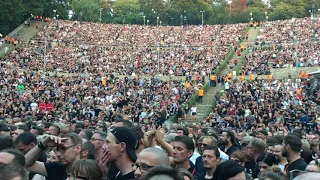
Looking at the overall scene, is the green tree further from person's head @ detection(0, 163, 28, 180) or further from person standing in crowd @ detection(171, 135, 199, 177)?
person's head @ detection(0, 163, 28, 180)

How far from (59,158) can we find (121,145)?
755mm

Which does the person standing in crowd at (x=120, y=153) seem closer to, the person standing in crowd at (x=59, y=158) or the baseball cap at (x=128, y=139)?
the baseball cap at (x=128, y=139)

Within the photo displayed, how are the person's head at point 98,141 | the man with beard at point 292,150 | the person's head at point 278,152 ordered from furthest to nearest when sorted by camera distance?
1. the person's head at point 278,152
2. the man with beard at point 292,150
3. the person's head at point 98,141

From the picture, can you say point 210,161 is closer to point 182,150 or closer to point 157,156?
point 182,150

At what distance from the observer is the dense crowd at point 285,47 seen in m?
40.0

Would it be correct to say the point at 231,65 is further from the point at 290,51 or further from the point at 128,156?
the point at 128,156

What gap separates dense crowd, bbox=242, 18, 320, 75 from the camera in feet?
131

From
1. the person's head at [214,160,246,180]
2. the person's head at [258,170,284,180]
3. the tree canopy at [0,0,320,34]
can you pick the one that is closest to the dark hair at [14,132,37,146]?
the person's head at [214,160,246,180]

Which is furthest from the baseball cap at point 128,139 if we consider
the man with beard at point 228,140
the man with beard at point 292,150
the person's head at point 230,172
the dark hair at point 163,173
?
the man with beard at point 228,140

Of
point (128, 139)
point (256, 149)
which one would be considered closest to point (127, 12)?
point (256, 149)

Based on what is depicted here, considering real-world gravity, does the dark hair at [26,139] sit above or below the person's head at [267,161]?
above

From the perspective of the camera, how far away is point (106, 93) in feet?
102

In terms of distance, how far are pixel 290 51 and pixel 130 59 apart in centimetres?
1390

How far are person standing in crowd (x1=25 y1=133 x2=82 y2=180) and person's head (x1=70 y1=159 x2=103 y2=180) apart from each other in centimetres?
89
